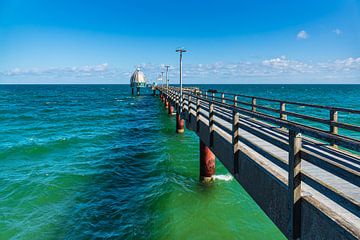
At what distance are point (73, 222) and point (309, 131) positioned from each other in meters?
7.87

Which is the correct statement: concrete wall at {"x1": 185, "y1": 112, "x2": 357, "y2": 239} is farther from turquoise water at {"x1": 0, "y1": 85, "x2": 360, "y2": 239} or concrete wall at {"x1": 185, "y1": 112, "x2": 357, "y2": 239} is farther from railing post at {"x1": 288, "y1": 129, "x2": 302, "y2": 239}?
turquoise water at {"x1": 0, "y1": 85, "x2": 360, "y2": 239}

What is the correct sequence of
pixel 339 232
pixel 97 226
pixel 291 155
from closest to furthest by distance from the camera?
pixel 339 232 < pixel 291 155 < pixel 97 226

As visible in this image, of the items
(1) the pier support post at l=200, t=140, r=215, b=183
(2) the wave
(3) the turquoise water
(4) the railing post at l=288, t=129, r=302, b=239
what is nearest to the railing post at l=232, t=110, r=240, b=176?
(4) the railing post at l=288, t=129, r=302, b=239

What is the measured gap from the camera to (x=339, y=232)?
2721mm

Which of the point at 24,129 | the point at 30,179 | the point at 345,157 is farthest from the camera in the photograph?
the point at 24,129

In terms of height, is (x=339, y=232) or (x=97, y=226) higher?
(x=339, y=232)

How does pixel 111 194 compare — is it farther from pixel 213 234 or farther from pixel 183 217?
pixel 213 234

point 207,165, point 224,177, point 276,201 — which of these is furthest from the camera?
point 224,177

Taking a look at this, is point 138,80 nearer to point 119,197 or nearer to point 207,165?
point 207,165

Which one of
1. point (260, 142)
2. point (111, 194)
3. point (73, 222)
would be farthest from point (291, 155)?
point (111, 194)

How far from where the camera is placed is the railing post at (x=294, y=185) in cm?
328

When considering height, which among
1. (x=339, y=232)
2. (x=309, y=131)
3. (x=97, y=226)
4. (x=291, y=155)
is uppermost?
(x=309, y=131)

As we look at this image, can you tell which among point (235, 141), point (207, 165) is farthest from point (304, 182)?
point (207, 165)

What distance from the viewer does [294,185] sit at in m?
3.39
